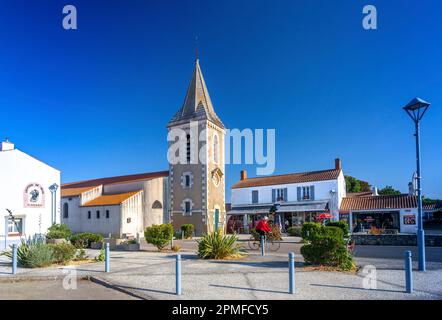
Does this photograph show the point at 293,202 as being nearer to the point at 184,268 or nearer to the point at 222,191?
the point at 222,191

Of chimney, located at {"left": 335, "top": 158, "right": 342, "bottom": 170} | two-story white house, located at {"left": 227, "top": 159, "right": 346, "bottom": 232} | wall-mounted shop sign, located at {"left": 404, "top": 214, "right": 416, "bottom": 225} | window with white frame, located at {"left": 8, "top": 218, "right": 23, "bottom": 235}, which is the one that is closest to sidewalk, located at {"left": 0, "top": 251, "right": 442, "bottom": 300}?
window with white frame, located at {"left": 8, "top": 218, "right": 23, "bottom": 235}

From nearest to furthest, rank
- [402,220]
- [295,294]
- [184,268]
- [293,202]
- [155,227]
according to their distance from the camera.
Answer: [295,294] → [184,268] → [155,227] → [402,220] → [293,202]

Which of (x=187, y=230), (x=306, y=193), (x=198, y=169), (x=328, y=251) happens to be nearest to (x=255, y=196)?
(x=306, y=193)

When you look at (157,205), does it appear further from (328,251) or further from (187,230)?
(328,251)

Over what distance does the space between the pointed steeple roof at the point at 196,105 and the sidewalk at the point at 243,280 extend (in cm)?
2288

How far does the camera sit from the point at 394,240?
67.7ft

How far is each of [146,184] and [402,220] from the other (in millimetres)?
23590

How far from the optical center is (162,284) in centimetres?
923

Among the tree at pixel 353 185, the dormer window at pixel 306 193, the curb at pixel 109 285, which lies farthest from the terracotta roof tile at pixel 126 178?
the tree at pixel 353 185

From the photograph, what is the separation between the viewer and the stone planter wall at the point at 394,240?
19.3 metres

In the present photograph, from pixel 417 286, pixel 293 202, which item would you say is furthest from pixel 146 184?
pixel 417 286

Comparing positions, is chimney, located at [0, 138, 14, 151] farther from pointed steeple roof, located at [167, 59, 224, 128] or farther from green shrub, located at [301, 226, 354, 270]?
green shrub, located at [301, 226, 354, 270]

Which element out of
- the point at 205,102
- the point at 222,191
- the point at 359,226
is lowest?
the point at 359,226

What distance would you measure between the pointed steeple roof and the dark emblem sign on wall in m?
15.8
